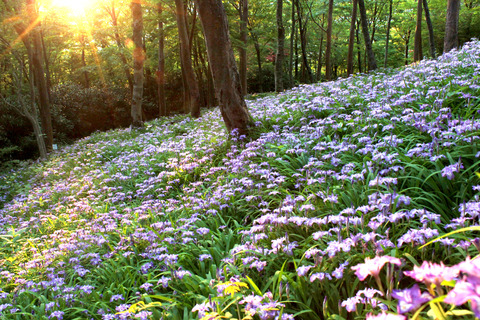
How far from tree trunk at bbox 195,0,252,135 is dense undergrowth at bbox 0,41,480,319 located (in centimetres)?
78

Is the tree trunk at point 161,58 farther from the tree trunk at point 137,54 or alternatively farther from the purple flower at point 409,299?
the purple flower at point 409,299

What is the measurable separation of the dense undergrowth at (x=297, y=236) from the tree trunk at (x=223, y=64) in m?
0.78

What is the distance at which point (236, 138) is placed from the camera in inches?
207

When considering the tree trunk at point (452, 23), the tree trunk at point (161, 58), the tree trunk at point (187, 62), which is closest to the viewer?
the tree trunk at point (452, 23)

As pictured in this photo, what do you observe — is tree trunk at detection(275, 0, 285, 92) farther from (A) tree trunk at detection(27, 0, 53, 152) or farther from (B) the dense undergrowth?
(A) tree trunk at detection(27, 0, 53, 152)

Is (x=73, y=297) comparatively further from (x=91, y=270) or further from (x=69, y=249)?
(x=69, y=249)

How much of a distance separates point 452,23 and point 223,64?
8774mm

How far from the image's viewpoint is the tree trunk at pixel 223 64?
17.5ft

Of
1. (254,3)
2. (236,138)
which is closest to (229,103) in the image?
(236,138)

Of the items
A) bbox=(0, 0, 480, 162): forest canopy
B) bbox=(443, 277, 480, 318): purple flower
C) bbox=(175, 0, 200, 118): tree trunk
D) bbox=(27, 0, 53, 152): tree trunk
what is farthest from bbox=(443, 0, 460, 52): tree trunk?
bbox=(27, 0, 53, 152): tree trunk

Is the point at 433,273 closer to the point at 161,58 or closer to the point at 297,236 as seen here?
the point at 297,236

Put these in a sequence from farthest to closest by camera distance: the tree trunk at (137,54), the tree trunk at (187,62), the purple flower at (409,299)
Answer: the tree trunk at (187,62) < the tree trunk at (137,54) < the purple flower at (409,299)

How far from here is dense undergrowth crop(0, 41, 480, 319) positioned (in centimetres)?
184

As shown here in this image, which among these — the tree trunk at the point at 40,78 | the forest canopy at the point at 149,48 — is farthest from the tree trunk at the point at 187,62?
the tree trunk at the point at 40,78
